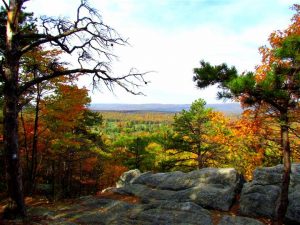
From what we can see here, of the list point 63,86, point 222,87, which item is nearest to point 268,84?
point 222,87

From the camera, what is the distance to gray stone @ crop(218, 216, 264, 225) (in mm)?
12586

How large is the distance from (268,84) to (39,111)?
1600cm

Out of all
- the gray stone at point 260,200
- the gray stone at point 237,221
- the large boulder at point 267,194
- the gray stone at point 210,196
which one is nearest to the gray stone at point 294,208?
the large boulder at point 267,194

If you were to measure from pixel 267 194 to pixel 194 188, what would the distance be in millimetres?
3610

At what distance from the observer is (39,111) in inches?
850

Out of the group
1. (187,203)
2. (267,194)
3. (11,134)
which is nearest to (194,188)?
(187,203)

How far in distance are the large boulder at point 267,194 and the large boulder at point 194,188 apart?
784 mm

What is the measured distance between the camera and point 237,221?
12828 millimetres

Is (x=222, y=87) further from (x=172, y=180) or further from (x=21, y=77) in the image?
(x=21, y=77)

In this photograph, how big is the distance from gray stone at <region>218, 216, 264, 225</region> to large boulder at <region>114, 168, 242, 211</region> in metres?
1.31

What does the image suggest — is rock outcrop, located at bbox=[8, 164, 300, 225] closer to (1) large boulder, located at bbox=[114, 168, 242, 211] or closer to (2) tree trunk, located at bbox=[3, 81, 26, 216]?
(1) large boulder, located at bbox=[114, 168, 242, 211]

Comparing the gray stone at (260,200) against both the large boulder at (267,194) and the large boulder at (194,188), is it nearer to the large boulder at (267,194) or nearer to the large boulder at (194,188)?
the large boulder at (267,194)

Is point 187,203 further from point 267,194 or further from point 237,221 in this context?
point 267,194

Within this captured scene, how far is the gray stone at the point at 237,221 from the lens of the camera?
12586 mm
